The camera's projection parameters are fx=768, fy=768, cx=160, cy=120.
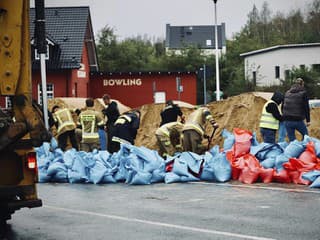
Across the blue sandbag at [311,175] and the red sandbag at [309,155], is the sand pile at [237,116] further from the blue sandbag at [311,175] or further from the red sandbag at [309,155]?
the blue sandbag at [311,175]

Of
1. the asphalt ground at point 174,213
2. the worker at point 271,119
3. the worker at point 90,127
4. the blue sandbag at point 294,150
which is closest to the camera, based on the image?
the asphalt ground at point 174,213

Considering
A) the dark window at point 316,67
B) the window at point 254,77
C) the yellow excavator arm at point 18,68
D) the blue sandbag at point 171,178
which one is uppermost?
the dark window at point 316,67

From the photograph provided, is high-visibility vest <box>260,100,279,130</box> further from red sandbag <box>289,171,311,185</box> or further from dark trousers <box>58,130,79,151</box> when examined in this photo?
dark trousers <box>58,130,79,151</box>

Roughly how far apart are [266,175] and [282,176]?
1.00ft

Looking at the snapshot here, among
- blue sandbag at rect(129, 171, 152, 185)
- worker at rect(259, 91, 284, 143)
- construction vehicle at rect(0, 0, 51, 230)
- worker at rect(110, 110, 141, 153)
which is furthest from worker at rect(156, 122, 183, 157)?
construction vehicle at rect(0, 0, 51, 230)

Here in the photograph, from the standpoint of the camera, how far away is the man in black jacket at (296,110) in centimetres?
1719

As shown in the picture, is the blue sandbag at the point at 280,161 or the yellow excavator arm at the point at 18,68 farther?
the blue sandbag at the point at 280,161

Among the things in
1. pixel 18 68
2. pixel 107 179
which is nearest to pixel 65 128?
pixel 107 179

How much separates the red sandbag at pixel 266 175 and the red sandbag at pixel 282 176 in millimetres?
77

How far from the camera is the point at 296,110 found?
1719 centimetres

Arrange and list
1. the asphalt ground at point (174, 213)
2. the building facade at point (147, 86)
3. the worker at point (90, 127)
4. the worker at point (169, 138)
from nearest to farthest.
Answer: the asphalt ground at point (174, 213)
the worker at point (169, 138)
the worker at point (90, 127)
the building facade at point (147, 86)

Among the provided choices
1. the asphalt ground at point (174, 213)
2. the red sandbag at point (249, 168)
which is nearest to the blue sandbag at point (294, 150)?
the red sandbag at point (249, 168)

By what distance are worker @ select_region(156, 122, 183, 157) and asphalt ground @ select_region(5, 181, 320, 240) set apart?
14.9ft

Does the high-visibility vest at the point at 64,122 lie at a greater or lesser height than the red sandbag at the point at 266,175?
greater
